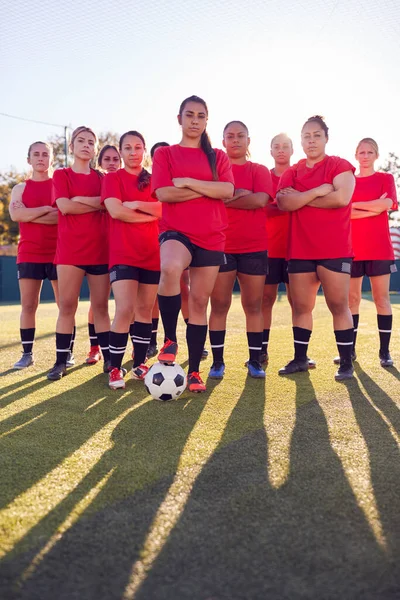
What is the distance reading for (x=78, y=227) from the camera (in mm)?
4543

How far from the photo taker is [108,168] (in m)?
5.21

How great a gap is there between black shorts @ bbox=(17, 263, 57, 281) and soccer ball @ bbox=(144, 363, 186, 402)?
2005mm

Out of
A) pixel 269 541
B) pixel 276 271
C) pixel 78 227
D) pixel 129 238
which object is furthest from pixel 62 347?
pixel 269 541

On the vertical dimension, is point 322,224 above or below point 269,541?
above

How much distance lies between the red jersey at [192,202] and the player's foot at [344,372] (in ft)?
4.74

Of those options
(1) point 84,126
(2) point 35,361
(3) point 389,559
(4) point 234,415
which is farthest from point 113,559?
(2) point 35,361

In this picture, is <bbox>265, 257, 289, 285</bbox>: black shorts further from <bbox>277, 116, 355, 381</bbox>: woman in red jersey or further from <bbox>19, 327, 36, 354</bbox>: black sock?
<bbox>19, 327, 36, 354</bbox>: black sock

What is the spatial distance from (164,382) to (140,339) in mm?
1024

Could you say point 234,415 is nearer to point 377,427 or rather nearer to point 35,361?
point 377,427

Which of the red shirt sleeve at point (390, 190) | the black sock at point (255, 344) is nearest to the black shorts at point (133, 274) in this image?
the black sock at point (255, 344)

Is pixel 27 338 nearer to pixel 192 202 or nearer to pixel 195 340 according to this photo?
pixel 195 340

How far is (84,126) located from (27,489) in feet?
10.5

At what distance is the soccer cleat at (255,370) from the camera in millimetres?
4586

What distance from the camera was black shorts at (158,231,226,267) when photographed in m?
3.89
